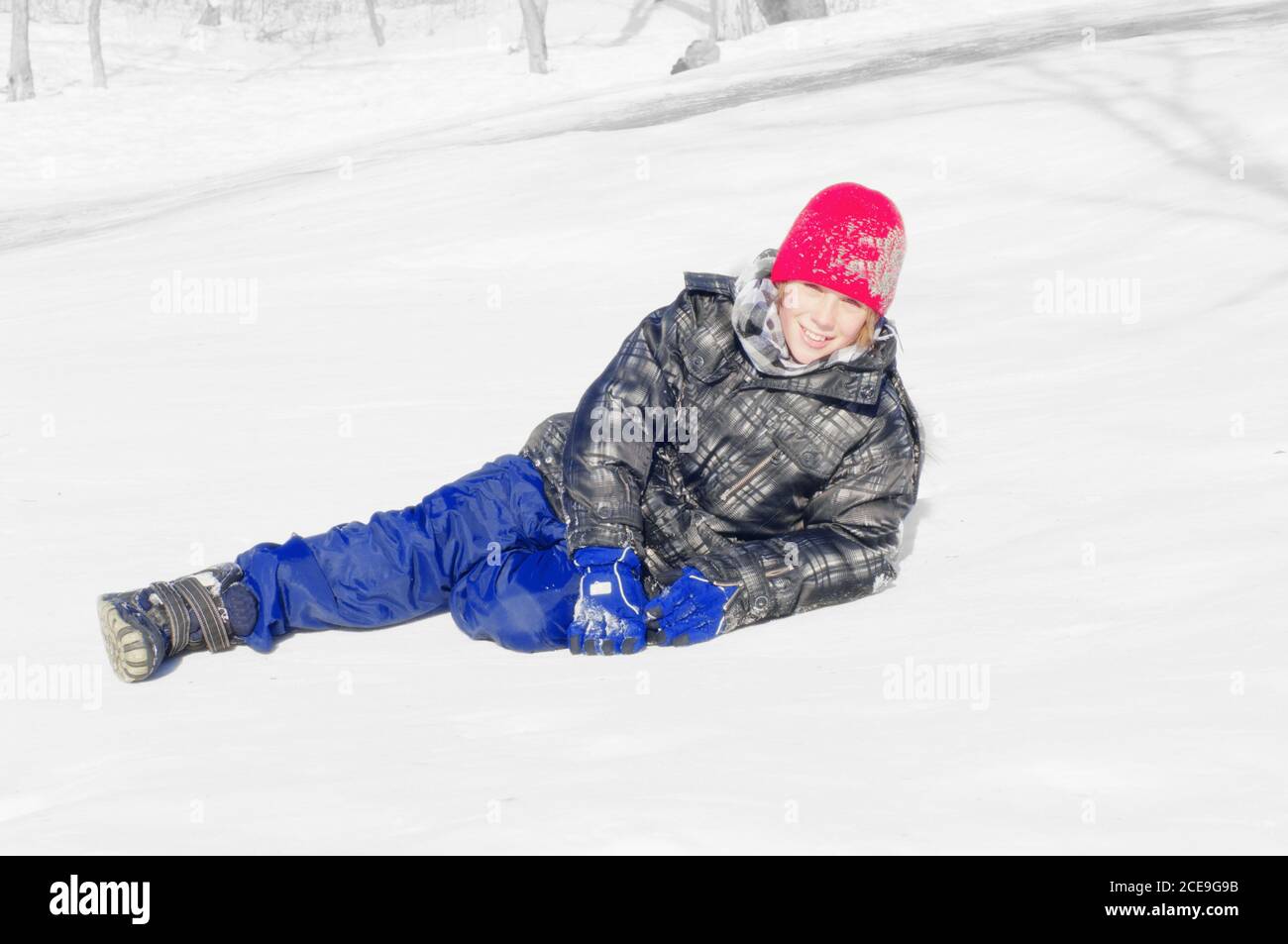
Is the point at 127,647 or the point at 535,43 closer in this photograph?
the point at 127,647

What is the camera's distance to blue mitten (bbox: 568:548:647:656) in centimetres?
295

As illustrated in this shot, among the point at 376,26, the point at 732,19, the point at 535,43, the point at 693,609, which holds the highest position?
the point at 376,26

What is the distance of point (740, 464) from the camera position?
317 centimetres

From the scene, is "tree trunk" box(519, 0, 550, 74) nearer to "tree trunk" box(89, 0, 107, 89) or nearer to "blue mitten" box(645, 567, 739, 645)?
"tree trunk" box(89, 0, 107, 89)

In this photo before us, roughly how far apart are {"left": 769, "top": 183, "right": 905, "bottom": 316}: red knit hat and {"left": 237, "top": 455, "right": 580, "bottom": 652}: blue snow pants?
77cm

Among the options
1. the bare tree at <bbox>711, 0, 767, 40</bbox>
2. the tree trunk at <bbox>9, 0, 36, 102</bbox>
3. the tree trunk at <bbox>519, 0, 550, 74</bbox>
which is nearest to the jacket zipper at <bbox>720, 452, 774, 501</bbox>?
the bare tree at <bbox>711, 0, 767, 40</bbox>

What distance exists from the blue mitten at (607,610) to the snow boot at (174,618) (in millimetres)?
703

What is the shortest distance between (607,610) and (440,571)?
1.48 feet

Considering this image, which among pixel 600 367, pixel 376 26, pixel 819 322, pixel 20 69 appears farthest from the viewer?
pixel 376 26

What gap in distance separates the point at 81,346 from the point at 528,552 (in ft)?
10.7

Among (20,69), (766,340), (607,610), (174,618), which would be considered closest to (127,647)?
(174,618)

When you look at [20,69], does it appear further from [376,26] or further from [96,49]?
[376,26]
